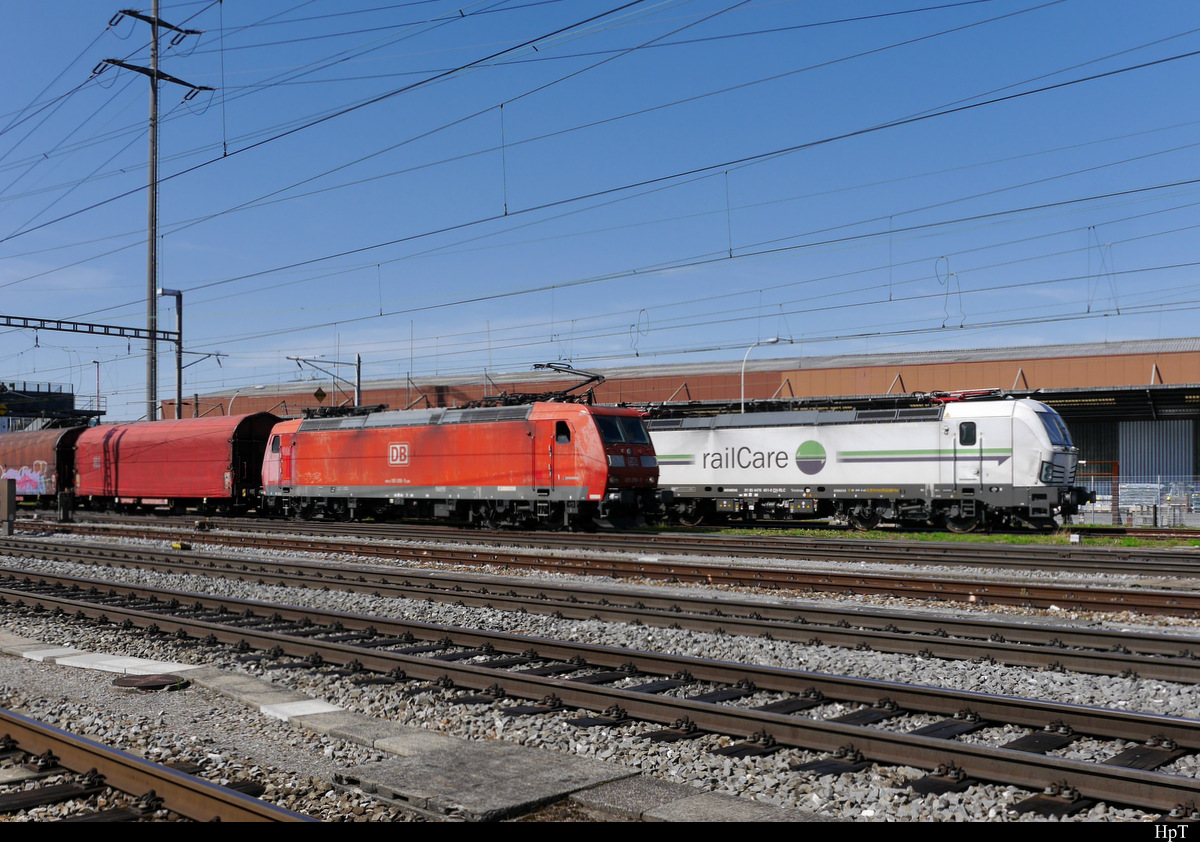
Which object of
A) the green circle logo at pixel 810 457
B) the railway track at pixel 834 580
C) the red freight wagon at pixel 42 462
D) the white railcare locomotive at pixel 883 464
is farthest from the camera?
the red freight wagon at pixel 42 462

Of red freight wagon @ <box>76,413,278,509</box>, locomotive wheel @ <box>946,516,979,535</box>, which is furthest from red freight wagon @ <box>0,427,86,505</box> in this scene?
locomotive wheel @ <box>946,516,979,535</box>

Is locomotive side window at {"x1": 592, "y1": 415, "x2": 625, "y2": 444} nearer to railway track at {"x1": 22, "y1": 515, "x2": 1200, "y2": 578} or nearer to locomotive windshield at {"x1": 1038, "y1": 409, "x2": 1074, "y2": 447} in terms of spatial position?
railway track at {"x1": 22, "y1": 515, "x2": 1200, "y2": 578}

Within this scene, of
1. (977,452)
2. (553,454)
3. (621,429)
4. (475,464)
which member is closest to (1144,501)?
(977,452)

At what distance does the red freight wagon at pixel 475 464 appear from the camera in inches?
981

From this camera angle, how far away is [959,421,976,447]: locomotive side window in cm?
2518

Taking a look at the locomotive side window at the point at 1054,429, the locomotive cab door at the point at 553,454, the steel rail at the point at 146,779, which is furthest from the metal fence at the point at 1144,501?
the steel rail at the point at 146,779

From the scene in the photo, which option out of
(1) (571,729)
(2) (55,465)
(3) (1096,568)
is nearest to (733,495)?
(3) (1096,568)

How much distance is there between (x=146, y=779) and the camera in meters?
5.84

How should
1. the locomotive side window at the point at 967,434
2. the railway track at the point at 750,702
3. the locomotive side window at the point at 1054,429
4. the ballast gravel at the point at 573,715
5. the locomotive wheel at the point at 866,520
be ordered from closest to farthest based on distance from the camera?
Result: the ballast gravel at the point at 573,715
the railway track at the point at 750,702
the locomotive side window at the point at 1054,429
the locomotive side window at the point at 967,434
the locomotive wheel at the point at 866,520

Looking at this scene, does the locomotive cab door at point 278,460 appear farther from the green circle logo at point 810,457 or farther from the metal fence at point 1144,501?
the metal fence at point 1144,501

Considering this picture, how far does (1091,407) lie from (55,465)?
135 ft

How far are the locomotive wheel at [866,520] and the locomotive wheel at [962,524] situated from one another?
6.24 feet
